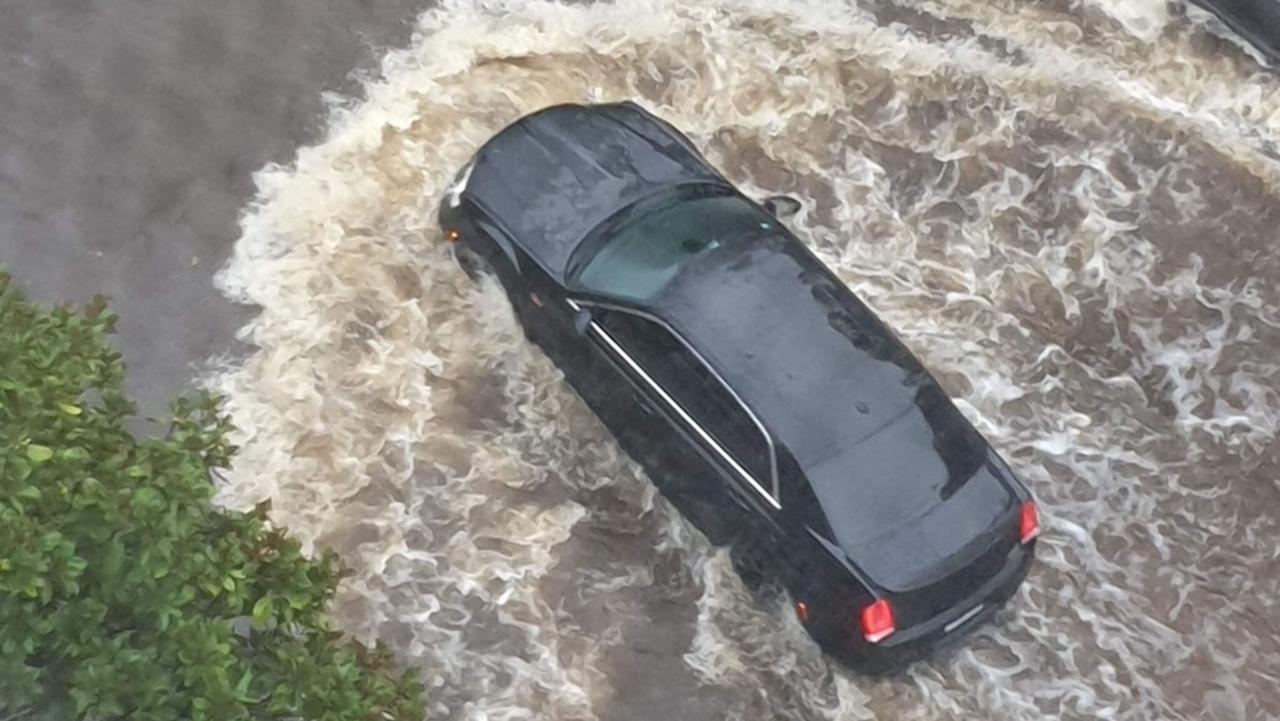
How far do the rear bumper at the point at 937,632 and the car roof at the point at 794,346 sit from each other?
105 centimetres

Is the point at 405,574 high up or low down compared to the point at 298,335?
down

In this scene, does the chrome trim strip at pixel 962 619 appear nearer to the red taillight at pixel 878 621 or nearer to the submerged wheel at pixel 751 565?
the red taillight at pixel 878 621

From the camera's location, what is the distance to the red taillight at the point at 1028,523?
22.8ft

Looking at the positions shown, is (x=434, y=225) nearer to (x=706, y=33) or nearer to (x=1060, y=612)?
(x=706, y=33)

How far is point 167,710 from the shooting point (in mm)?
4059

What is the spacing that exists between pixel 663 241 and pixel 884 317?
224cm

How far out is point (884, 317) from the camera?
8.94 metres

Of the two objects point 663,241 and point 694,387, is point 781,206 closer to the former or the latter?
point 663,241

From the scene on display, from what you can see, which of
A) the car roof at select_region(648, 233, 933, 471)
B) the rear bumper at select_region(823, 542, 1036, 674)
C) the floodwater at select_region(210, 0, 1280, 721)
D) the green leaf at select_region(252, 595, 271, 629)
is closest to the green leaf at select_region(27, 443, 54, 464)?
the green leaf at select_region(252, 595, 271, 629)

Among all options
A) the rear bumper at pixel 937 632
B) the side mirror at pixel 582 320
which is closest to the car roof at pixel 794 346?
the side mirror at pixel 582 320

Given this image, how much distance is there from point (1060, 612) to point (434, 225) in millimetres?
5090

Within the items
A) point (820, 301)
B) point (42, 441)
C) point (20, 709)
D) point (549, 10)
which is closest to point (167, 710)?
point (20, 709)

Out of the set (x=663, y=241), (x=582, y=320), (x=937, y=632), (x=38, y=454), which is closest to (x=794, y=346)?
(x=663, y=241)

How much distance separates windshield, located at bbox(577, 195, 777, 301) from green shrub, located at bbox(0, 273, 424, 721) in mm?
3011
